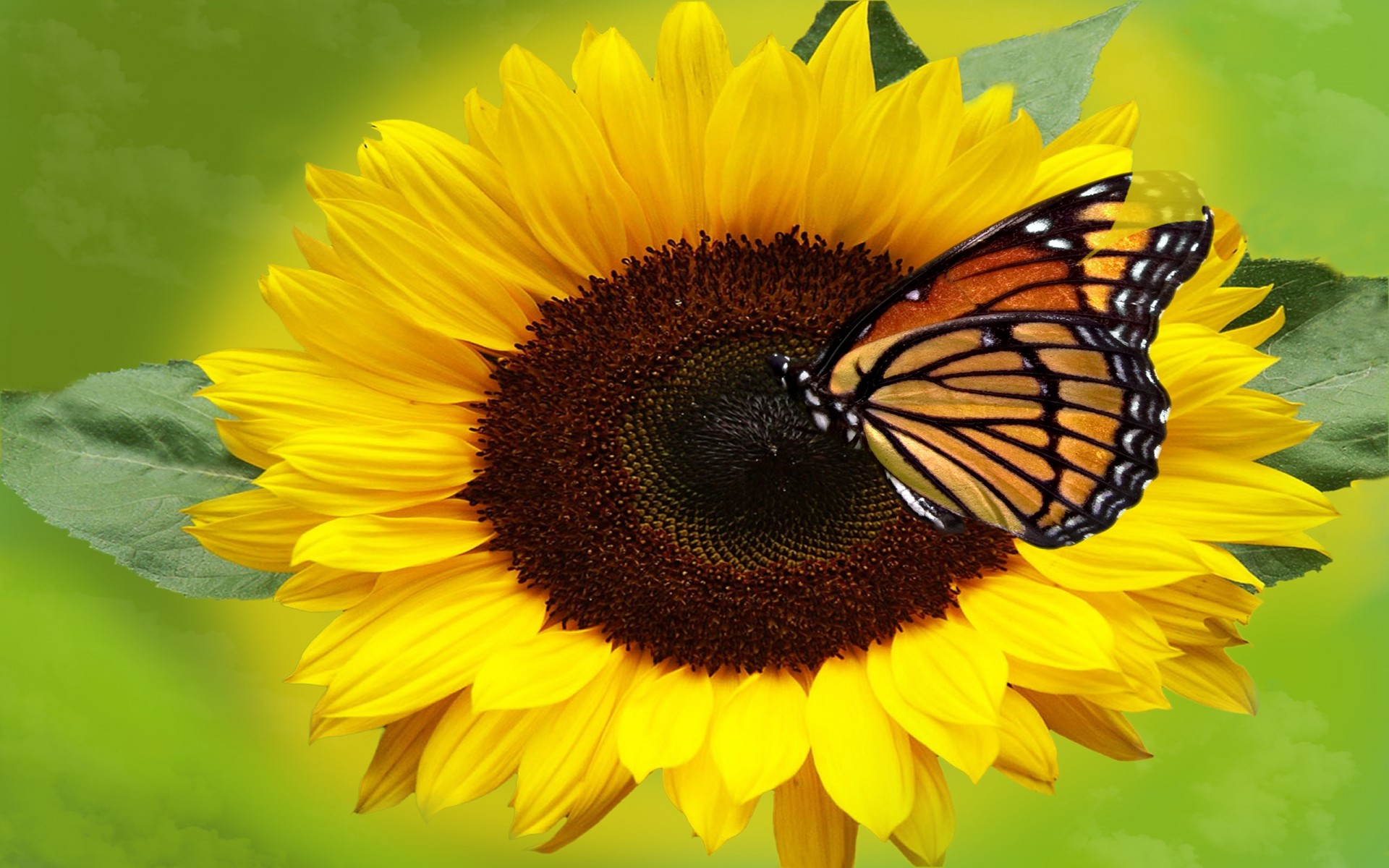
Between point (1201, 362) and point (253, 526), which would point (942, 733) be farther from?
point (253, 526)

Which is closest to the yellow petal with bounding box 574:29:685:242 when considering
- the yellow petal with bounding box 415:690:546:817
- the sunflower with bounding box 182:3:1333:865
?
the sunflower with bounding box 182:3:1333:865

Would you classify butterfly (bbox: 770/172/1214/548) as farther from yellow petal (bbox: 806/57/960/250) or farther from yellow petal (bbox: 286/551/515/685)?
yellow petal (bbox: 286/551/515/685)

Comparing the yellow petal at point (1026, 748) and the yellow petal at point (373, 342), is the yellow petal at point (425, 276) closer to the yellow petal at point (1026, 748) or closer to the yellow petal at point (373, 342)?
the yellow petal at point (373, 342)

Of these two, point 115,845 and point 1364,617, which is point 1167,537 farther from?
point 115,845

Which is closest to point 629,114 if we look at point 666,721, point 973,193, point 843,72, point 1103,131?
point 843,72

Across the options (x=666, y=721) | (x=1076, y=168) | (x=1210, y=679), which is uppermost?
(x=1076, y=168)

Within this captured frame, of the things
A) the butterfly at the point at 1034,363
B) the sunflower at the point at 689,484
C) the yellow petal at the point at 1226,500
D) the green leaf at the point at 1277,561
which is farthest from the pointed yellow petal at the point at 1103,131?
the green leaf at the point at 1277,561
